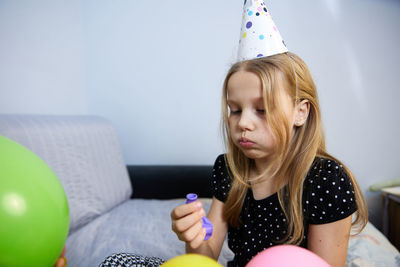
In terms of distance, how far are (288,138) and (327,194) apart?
157 mm

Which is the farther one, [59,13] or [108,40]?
[108,40]

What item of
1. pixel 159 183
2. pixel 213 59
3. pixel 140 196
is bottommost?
pixel 140 196

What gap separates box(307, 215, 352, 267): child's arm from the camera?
1.91ft

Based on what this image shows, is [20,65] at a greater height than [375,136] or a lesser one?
greater

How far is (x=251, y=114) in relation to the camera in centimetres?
59

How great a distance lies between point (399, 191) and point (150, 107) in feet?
4.86

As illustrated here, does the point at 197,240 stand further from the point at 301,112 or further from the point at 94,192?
the point at 94,192

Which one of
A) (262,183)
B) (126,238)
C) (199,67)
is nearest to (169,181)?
(126,238)

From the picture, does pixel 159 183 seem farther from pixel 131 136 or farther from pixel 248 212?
pixel 248 212

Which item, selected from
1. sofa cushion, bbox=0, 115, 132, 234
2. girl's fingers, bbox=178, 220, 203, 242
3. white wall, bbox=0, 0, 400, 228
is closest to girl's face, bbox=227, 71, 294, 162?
girl's fingers, bbox=178, 220, 203, 242

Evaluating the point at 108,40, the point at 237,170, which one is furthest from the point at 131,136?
the point at 237,170

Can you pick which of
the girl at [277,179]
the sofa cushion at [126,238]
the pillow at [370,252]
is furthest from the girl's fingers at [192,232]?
the pillow at [370,252]

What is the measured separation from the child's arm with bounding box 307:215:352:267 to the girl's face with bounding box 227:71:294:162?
0.22 metres

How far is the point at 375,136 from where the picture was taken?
1.58 m
